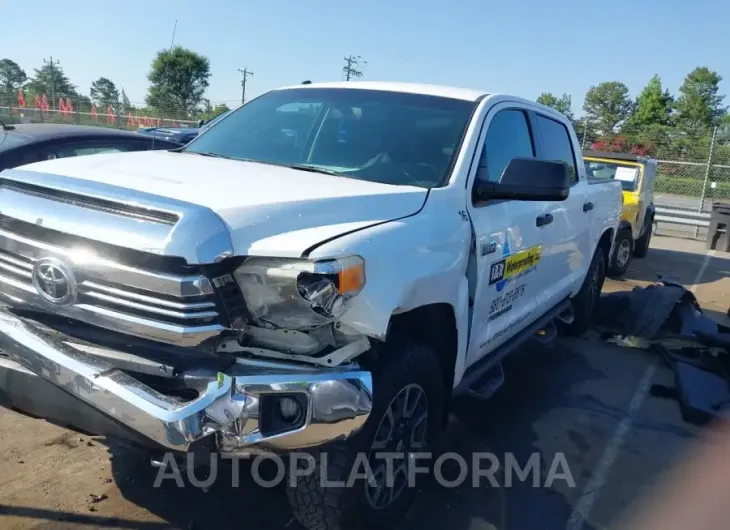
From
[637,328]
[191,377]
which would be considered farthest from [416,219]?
[637,328]

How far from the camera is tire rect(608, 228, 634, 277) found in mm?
9852

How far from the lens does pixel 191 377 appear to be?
2.27m

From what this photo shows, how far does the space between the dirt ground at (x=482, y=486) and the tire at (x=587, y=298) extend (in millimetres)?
1000

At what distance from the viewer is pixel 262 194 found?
2623 millimetres

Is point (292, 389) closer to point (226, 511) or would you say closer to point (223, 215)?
point (223, 215)

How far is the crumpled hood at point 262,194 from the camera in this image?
237 cm

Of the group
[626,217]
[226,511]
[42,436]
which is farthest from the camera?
[626,217]

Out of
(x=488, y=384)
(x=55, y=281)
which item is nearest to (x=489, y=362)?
(x=488, y=384)

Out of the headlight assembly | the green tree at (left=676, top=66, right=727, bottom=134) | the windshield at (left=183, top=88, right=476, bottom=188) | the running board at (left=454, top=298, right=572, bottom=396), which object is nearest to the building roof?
the windshield at (left=183, top=88, right=476, bottom=188)

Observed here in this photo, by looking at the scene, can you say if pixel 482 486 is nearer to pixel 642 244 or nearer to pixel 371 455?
pixel 371 455

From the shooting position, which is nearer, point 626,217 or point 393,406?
point 393,406

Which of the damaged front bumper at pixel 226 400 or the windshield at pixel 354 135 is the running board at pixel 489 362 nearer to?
the windshield at pixel 354 135

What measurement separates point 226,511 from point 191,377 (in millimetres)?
1184

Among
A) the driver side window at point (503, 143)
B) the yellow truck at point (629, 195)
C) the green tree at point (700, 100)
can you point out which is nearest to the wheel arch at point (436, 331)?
the driver side window at point (503, 143)
